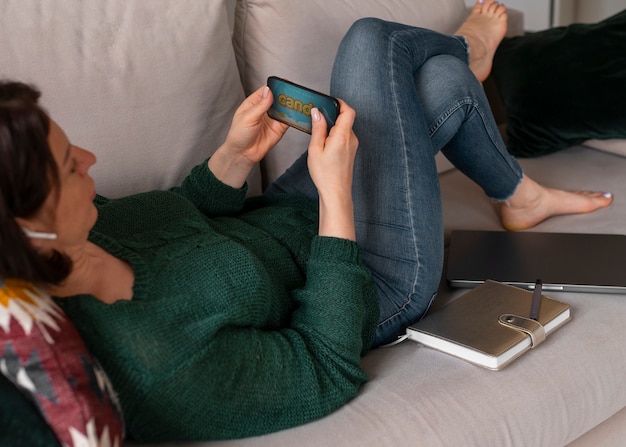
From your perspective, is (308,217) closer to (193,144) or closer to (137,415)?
(193,144)

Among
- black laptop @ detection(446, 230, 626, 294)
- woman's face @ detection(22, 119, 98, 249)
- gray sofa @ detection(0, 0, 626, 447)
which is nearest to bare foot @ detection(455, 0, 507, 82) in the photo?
gray sofa @ detection(0, 0, 626, 447)

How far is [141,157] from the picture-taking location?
138 centimetres

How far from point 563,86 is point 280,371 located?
43.6 inches

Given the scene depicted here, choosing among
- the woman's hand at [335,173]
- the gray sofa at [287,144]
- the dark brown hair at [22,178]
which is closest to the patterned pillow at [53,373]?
the dark brown hair at [22,178]

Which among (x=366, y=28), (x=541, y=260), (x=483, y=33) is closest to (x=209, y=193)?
(x=366, y=28)

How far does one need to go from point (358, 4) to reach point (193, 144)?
0.49 meters

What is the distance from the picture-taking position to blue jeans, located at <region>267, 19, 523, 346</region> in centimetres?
126

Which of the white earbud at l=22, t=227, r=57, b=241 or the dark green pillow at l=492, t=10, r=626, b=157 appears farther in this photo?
the dark green pillow at l=492, t=10, r=626, b=157

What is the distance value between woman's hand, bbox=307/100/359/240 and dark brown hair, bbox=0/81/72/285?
431 millimetres

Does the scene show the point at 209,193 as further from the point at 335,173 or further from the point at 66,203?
the point at 66,203

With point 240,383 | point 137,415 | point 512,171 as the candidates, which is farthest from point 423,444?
point 512,171

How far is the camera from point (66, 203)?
864mm

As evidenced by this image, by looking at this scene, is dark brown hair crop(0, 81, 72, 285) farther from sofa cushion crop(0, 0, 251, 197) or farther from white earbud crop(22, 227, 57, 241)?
sofa cushion crop(0, 0, 251, 197)

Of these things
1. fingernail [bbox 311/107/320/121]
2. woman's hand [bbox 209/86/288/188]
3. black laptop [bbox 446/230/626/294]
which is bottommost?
black laptop [bbox 446/230/626/294]
